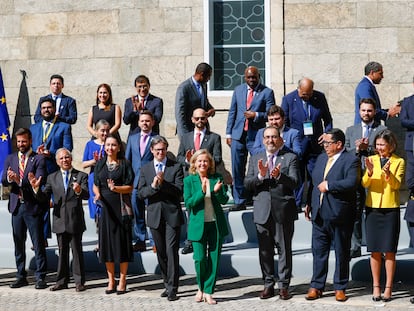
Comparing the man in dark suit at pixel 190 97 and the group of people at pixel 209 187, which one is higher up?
the man in dark suit at pixel 190 97

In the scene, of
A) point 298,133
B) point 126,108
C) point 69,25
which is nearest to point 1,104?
point 69,25

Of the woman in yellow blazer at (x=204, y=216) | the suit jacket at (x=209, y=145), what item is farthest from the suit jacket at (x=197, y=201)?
the suit jacket at (x=209, y=145)

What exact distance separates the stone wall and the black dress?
3.83 m

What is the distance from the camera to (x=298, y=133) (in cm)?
1325

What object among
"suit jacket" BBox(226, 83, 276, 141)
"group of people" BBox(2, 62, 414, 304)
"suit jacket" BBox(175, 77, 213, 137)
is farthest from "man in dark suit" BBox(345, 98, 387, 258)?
"suit jacket" BBox(175, 77, 213, 137)

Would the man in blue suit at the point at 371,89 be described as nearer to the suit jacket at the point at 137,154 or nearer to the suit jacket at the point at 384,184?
the suit jacket at the point at 384,184

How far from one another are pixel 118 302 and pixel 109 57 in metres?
5.67

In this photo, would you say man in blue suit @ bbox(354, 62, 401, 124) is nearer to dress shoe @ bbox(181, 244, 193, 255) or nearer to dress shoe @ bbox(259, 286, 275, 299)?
dress shoe @ bbox(181, 244, 193, 255)

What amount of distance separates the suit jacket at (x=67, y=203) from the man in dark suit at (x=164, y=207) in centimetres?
80

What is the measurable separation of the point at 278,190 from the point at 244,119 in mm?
2410

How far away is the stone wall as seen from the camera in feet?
50.9

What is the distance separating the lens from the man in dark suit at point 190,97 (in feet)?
45.2

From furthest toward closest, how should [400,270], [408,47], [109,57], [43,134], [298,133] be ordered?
[109,57]
[408,47]
[43,134]
[298,133]
[400,270]

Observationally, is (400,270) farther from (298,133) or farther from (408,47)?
(408,47)
